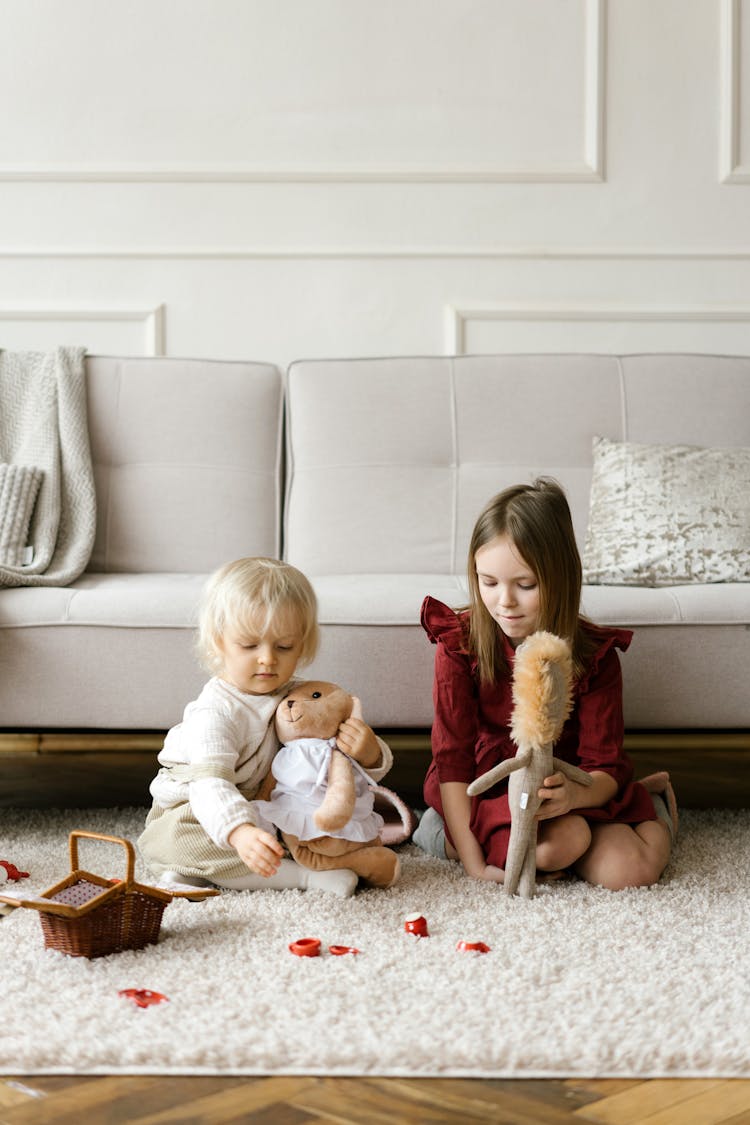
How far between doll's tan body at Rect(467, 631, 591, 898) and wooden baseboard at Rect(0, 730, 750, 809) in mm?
329

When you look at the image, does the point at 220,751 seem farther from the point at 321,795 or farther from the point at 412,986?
the point at 412,986

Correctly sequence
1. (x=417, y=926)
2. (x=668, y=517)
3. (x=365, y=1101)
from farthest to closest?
1. (x=668, y=517)
2. (x=417, y=926)
3. (x=365, y=1101)

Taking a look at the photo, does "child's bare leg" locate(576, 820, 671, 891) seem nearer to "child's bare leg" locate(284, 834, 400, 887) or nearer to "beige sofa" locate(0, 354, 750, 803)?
"child's bare leg" locate(284, 834, 400, 887)

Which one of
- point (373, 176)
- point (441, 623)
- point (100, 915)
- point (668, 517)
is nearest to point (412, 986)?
point (100, 915)

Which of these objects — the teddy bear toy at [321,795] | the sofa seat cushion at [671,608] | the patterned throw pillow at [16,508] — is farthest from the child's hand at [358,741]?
the patterned throw pillow at [16,508]

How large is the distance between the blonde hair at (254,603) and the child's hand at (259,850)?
0.31 metres

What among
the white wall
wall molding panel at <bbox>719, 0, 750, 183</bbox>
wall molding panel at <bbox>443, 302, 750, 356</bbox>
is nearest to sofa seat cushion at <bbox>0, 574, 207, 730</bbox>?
the white wall

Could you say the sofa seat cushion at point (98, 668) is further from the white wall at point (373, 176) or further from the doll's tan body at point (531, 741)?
the white wall at point (373, 176)

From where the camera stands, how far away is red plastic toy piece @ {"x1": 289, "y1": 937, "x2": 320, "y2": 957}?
1360 mm

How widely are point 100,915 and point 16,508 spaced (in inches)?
44.3

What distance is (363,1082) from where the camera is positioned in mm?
1045

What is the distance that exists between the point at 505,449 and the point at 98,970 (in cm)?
149

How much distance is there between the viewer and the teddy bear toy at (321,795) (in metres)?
1.65

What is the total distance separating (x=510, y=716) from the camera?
1800 mm
